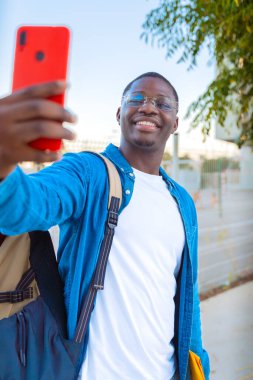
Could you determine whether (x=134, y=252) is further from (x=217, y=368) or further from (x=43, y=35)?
(x=217, y=368)

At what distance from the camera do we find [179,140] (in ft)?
15.1

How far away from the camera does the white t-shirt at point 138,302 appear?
1198 millimetres

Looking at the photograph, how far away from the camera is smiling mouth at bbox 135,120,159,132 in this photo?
1.48 meters

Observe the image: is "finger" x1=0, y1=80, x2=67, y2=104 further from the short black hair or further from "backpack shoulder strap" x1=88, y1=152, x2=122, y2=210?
the short black hair

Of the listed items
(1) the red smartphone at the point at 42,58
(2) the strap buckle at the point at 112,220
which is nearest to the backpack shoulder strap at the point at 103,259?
(2) the strap buckle at the point at 112,220

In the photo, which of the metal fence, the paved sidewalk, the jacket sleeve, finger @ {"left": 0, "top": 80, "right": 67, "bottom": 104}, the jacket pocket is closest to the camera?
finger @ {"left": 0, "top": 80, "right": 67, "bottom": 104}

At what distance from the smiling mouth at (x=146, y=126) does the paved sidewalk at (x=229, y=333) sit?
2241mm

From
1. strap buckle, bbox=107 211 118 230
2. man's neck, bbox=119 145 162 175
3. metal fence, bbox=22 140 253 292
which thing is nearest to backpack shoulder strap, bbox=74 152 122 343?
strap buckle, bbox=107 211 118 230

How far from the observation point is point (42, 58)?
23.8 inches

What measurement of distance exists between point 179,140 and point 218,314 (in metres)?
1.80

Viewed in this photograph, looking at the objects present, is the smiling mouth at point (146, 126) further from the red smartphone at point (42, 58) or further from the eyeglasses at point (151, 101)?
the red smartphone at point (42, 58)

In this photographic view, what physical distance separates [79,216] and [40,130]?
0.69 metres

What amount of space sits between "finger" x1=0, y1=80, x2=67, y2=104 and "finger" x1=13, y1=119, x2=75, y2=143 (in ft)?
0.11

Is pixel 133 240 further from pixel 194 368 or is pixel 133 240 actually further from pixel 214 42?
pixel 214 42
